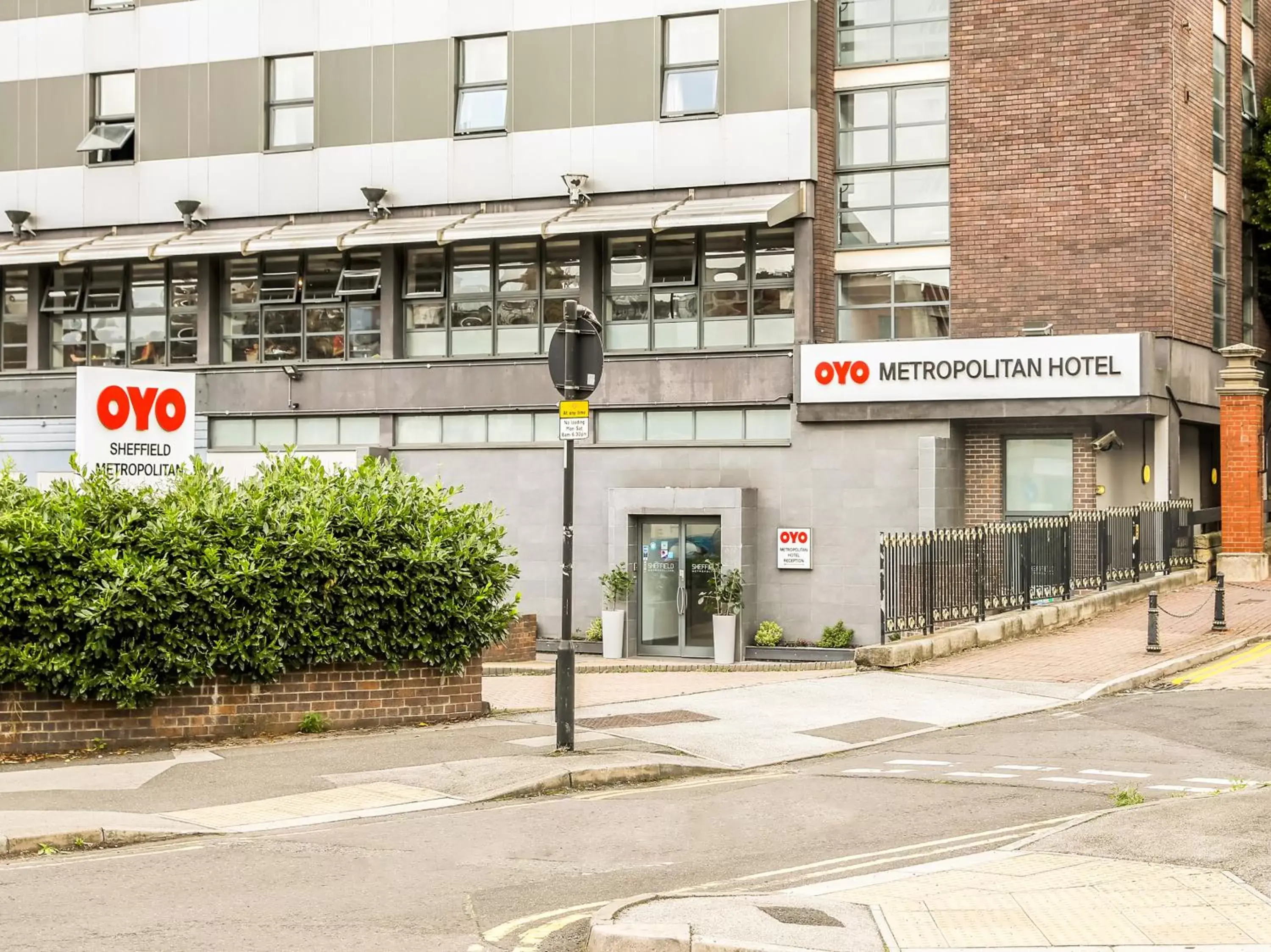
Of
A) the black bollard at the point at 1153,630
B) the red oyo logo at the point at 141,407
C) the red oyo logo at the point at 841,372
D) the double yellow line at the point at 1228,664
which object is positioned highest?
the red oyo logo at the point at 841,372

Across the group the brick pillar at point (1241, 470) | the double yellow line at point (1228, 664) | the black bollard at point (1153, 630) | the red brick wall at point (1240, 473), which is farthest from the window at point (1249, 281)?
the black bollard at point (1153, 630)

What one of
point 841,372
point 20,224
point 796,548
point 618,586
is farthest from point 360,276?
point 796,548

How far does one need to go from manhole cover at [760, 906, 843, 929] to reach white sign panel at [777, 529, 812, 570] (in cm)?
2254

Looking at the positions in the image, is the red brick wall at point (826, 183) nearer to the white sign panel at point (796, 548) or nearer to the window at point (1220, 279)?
the white sign panel at point (796, 548)

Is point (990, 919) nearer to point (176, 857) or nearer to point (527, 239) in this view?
point (176, 857)

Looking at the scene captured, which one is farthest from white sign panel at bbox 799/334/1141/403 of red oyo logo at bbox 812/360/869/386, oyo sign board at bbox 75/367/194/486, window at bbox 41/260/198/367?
oyo sign board at bbox 75/367/194/486

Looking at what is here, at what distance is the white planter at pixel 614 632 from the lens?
3039 cm

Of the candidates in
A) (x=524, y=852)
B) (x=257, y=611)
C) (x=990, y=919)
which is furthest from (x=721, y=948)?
(x=257, y=611)

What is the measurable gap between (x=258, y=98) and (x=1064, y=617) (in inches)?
788

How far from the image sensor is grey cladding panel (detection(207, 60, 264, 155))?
1305 inches

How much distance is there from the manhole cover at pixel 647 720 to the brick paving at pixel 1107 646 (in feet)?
14.9

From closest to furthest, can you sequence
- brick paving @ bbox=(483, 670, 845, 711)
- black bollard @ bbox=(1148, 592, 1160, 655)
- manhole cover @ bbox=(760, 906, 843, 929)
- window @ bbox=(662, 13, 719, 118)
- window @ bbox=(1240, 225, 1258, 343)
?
manhole cover @ bbox=(760, 906, 843, 929) → brick paving @ bbox=(483, 670, 845, 711) → black bollard @ bbox=(1148, 592, 1160, 655) → window @ bbox=(662, 13, 719, 118) → window @ bbox=(1240, 225, 1258, 343)

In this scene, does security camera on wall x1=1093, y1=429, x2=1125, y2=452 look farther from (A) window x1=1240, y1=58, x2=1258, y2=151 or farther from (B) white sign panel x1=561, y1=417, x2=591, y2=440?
(B) white sign panel x1=561, y1=417, x2=591, y2=440

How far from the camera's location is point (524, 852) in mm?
9703
